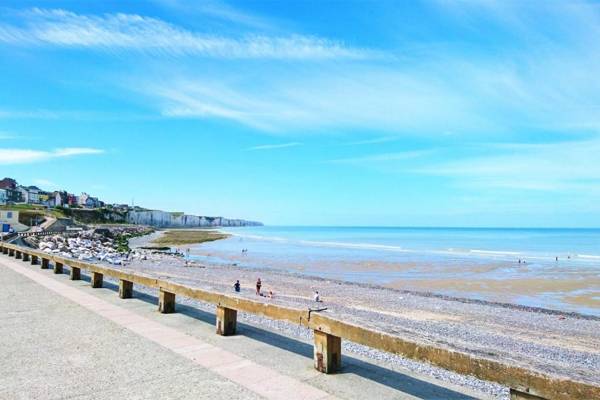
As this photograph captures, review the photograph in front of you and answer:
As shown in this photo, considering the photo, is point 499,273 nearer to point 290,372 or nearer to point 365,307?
point 365,307

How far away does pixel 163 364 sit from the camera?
505 cm

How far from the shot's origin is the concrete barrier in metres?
3.10

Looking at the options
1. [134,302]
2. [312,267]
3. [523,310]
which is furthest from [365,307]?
[312,267]

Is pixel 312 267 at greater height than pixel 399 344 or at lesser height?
lesser

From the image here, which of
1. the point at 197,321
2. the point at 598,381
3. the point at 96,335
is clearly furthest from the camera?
the point at 197,321

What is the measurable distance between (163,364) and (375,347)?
101 inches

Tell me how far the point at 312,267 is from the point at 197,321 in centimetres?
3283

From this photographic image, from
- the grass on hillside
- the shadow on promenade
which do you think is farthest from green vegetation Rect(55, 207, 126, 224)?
the shadow on promenade

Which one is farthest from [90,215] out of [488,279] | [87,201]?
[488,279]

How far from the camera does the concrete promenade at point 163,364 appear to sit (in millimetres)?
4312

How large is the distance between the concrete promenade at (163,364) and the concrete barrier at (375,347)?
0.28 m

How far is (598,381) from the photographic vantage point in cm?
296

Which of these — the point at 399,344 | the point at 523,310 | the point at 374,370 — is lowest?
the point at 523,310

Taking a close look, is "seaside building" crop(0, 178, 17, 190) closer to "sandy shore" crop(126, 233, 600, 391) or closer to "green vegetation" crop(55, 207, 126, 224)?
"green vegetation" crop(55, 207, 126, 224)
